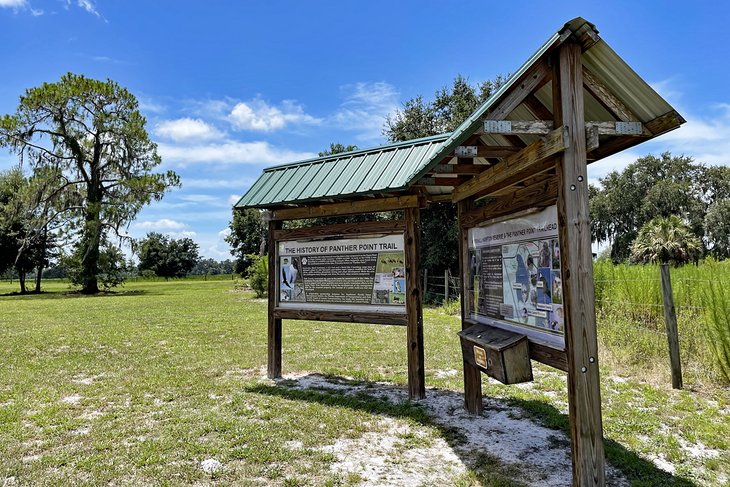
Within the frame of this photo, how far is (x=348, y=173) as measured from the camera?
6203 millimetres

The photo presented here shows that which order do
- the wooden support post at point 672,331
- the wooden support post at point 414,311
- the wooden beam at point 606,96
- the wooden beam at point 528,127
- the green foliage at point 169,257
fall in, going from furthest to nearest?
1. the green foliage at point 169,257
2. the wooden support post at point 672,331
3. the wooden support post at point 414,311
4. the wooden beam at point 606,96
5. the wooden beam at point 528,127

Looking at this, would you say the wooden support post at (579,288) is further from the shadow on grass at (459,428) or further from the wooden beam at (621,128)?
the shadow on grass at (459,428)

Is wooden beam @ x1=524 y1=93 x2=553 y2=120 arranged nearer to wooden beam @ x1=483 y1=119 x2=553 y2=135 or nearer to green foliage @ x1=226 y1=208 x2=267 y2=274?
wooden beam @ x1=483 y1=119 x2=553 y2=135

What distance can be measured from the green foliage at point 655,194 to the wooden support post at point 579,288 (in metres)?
42.5

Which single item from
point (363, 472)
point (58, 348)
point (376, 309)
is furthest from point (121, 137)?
point (363, 472)

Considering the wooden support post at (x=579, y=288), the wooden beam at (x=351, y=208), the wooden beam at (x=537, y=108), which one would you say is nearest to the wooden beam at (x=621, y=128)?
the wooden support post at (x=579, y=288)

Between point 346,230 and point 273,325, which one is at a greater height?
point 346,230

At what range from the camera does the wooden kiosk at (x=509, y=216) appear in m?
3.30

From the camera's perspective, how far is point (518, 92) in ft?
12.2

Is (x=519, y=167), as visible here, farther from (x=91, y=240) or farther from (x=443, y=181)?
(x=91, y=240)

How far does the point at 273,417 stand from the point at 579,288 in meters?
3.52

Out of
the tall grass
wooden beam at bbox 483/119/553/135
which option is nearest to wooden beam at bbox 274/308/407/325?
wooden beam at bbox 483/119/553/135

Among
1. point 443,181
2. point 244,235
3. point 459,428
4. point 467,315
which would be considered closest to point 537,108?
point 443,181

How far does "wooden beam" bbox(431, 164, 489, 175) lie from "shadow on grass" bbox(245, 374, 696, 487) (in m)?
2.65
